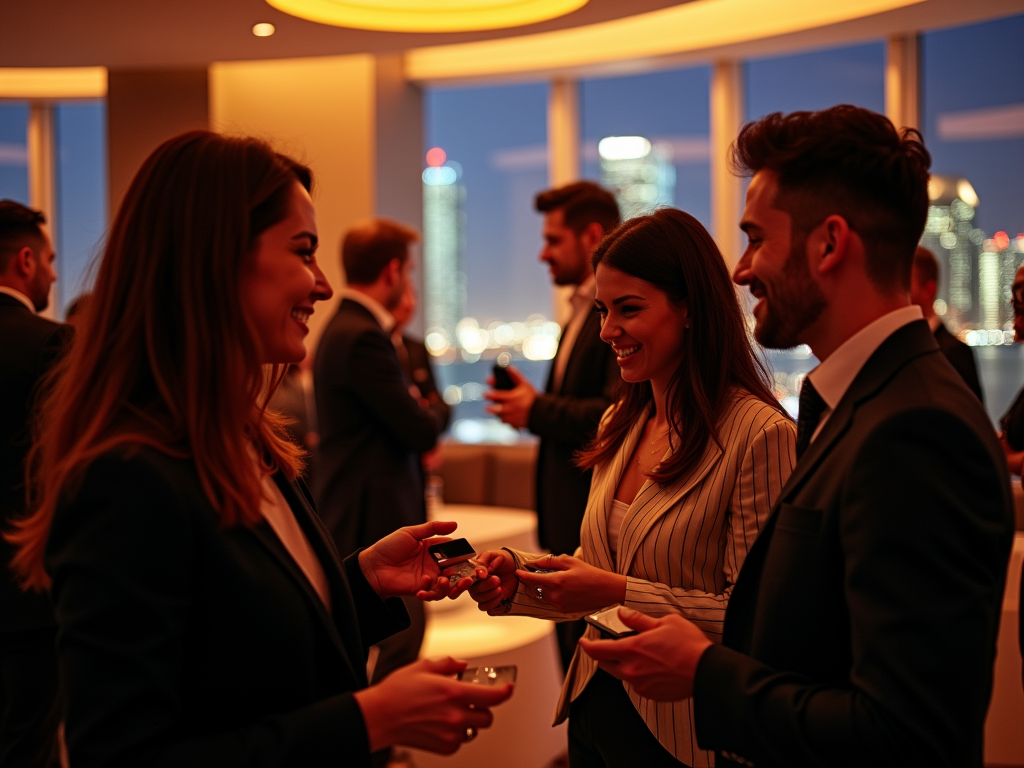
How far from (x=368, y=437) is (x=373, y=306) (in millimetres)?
534

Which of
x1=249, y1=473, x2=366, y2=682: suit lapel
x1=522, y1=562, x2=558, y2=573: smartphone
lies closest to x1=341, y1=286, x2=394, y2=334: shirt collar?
x1=522, y1=562, x2=558, y2=573: smartphone

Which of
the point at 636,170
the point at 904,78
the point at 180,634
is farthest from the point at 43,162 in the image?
the point at 180,634

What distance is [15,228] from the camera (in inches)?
111

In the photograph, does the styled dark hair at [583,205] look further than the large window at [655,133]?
No

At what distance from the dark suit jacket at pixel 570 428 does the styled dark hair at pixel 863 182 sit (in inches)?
66.1

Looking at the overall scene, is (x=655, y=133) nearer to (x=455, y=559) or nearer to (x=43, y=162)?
(x=43, y=162)

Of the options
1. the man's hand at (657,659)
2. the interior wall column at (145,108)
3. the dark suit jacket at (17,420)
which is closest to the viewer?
the man's hand at (657,659)

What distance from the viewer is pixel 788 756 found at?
1185 mm

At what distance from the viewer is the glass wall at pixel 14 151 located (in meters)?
7.50

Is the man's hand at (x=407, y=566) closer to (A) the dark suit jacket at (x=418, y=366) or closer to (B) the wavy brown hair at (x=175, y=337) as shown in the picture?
(B) the wavy brown hair at (x=175, y=337)

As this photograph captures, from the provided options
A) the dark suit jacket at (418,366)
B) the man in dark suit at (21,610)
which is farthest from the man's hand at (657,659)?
the dark suit jacket at (418,366)

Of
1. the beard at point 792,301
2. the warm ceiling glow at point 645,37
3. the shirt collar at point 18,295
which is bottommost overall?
the beard at point 792,301

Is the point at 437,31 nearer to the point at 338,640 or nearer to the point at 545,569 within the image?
the point at 545,569

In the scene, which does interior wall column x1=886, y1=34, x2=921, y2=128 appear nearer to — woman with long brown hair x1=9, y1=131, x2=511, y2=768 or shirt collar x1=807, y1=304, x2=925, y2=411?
shirt collar x1=807, y1=304, x2=925, y2=411
